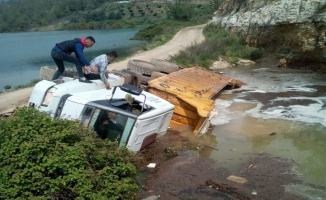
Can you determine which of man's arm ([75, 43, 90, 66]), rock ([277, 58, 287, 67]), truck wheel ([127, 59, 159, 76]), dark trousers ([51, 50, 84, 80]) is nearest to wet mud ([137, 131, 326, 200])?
dark trousers ([51, 50, 84, 80])

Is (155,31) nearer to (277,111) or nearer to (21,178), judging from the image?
(277,111)

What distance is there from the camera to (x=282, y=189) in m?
6.35

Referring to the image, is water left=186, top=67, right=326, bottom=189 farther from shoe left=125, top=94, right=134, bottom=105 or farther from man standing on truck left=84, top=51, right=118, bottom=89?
man standing on truck left=84, top=51, right=118, bottom=89

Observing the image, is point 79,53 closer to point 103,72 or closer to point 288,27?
point 103,72

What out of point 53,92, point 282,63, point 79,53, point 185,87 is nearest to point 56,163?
point 53,92

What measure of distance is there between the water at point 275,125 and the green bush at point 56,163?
2.59 metres

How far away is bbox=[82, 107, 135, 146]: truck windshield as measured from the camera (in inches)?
283

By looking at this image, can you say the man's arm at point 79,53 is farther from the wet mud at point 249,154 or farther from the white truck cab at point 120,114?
the wet mud at point 249,154

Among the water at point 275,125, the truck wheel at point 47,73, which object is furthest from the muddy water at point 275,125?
the truck wheel at point 47,73

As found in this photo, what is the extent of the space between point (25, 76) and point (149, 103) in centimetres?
1958

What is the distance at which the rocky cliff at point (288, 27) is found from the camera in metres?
16.8

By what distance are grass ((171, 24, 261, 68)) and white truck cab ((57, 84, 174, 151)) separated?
9012mm

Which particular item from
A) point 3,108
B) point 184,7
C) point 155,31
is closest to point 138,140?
point 3,108

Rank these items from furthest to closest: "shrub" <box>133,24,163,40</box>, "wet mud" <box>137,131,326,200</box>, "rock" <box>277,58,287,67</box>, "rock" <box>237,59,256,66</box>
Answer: "shrub" <box>133,24,163,40</box>
"rock" <box>237,59,256,66</box>
"rock" <box>277,58,287,67</box>
"wet mud" <box>137,131,326,200</box>
